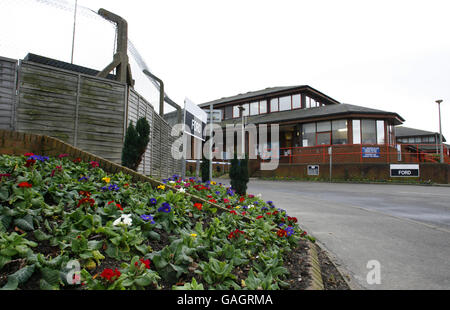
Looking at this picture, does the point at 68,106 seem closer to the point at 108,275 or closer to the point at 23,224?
the point at 23,224

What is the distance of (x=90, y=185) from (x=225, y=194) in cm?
295

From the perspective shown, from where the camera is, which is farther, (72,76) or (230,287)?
(72,76)

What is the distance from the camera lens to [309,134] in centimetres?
2216

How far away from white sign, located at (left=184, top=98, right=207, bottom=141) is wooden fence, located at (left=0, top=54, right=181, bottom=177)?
114cm

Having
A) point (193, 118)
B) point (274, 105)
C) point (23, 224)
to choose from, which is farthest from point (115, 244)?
point (274, 105)

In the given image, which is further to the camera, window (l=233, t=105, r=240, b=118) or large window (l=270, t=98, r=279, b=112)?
window (l=233, t=105, r=240, b=118)

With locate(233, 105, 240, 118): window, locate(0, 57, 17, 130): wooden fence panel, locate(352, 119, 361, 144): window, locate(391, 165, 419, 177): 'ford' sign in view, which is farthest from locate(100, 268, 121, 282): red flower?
locate(233, 105, 240, 118): window

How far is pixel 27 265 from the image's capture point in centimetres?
157

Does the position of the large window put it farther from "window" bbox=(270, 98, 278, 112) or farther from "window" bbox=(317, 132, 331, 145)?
"window" bbox=(317, 132, 331, 145)

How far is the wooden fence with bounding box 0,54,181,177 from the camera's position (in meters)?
5.70

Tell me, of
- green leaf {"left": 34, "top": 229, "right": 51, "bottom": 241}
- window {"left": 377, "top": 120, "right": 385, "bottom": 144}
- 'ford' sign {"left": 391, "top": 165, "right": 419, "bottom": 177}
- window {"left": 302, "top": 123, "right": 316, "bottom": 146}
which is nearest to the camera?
green leaf {"left": 34, "top": 229, "right": 51, "bottom": 241}

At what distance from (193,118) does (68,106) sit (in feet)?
10.0
